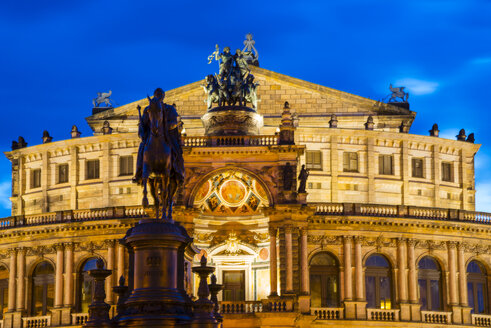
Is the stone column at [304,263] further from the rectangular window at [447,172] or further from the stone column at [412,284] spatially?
the rectangular window at [447,172]

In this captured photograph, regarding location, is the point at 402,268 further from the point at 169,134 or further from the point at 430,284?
the point at 169,134

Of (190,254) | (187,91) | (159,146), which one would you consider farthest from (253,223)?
(159,146)

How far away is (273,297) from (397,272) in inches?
477

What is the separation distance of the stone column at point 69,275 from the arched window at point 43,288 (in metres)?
1.77

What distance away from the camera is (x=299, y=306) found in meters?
61.8

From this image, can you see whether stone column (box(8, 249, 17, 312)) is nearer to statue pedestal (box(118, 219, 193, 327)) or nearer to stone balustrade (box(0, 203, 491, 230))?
stone balustrade (box(0, 203, 491, 230))

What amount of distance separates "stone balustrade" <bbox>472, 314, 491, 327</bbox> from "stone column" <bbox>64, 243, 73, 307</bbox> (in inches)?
1082

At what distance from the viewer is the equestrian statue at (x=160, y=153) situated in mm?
32438

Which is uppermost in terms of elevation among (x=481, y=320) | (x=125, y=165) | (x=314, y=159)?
(x=314, y=159)

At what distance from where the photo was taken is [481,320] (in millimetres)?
70875

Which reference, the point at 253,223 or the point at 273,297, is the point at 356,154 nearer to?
the point at 253,223

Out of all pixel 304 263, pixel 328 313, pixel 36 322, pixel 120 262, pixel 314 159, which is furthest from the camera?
pixel 314 159

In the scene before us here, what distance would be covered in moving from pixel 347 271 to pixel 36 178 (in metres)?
29.4

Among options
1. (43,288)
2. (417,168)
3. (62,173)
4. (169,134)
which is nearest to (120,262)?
(43,288)
